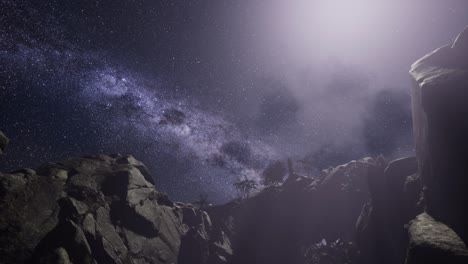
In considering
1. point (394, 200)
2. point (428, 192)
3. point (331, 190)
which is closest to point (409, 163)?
point (394, 200)

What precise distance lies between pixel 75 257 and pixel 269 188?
57.2 metres

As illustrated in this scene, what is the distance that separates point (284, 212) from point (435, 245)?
5854 cm

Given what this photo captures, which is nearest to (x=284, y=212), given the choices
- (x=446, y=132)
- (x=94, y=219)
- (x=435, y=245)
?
(x=94, y=219)

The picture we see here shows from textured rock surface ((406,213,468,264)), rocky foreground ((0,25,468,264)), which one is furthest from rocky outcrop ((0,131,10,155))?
textured rock surface ((406,213,468,264))

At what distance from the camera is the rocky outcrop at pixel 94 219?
3008 cm

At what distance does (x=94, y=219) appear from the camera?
37250 mm

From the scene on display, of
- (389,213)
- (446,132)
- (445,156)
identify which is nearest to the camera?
(446,132)

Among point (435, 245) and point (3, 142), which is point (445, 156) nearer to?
point (435, 245)

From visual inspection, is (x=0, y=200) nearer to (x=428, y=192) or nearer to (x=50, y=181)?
(x=50, y=181)

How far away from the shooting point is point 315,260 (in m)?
54.5

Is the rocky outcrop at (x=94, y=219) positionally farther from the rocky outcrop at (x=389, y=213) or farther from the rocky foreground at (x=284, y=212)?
the rocky outcrop at (x=389, y=213)

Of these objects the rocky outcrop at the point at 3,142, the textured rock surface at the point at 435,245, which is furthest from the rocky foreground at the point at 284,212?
the rocky outcrop at the point at 3,142

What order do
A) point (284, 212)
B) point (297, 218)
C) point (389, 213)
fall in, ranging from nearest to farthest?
point (389, 213) → point (297, 218) → point (284, 212)

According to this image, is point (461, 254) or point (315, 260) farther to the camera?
point (315, 260)
